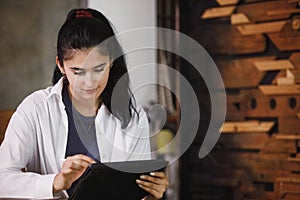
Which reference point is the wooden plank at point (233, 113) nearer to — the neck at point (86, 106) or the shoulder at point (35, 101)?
the neck at point (86, 106)

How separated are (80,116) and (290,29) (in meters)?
1.32

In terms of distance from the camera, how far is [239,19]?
105 inches

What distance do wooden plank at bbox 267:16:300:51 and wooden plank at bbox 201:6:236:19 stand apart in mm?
263

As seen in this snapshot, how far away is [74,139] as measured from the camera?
1576mm

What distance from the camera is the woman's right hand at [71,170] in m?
1.40

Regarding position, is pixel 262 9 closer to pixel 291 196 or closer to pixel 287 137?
pixel 287 137

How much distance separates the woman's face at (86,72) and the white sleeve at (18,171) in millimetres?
171

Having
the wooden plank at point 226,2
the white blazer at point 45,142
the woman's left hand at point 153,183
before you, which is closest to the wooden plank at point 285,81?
the wooden plank at point 226,2

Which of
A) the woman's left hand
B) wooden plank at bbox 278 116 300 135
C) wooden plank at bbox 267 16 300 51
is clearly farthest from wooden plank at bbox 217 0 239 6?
the woman's left hand

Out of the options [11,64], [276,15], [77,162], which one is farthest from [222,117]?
[77,162]

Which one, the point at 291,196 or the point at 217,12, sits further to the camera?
the point at 217,12

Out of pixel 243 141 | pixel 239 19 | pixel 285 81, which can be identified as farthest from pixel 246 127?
pixel 239 19

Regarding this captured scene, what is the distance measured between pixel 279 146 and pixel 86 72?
Answer: 1.35 metres

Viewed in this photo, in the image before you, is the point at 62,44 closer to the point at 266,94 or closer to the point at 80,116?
the point at 80,116
